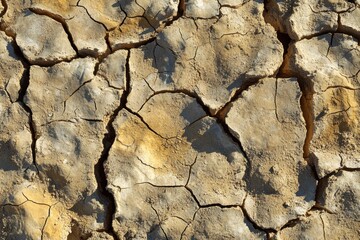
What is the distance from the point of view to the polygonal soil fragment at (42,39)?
307 centimetres

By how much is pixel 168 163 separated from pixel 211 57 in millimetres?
675

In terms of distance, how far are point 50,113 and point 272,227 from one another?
1.38 m

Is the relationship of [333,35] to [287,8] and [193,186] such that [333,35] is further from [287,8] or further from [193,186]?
[193,186]

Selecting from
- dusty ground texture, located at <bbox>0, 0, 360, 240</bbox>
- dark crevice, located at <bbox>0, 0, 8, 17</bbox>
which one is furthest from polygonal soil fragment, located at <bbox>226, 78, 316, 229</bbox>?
dark crevice, located at <bbox>0, 0, 8, 17</bbox>

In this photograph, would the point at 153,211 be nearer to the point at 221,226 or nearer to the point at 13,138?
the point at 221,226

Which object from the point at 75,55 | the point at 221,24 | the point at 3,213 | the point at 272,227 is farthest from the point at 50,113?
the point at 272,227

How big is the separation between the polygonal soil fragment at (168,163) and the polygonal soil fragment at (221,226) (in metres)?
0.04

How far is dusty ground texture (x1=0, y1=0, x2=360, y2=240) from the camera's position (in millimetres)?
2781

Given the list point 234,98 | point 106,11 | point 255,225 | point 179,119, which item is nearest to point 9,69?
point 106,11

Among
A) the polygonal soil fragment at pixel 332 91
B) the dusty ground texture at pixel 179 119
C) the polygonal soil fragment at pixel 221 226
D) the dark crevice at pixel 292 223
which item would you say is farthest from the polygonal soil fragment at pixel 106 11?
the dark crevice at pixel 292 223

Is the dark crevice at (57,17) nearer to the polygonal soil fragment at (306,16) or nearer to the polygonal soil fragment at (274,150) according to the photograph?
the polygonal soil fragment at (274,150)

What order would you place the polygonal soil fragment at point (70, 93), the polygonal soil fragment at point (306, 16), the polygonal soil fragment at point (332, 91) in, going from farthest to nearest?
the polygonal soil fragment at point (306, 16), the polygonal soil fragment at point (70, 93), the polygonal soil fragment at point (332, 91)

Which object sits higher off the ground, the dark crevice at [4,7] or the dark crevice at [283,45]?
the dark crevice at [283,45]

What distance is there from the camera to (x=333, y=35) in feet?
10.1
